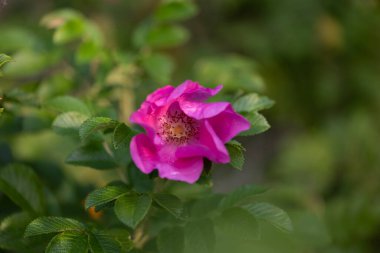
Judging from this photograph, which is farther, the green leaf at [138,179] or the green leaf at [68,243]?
the green leaf at [138,179]

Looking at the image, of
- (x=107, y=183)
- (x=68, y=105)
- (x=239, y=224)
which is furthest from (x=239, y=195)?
(x=68, y=105)

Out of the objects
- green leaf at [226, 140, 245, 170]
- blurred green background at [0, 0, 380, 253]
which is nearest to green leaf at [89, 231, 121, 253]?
green leaf at [226, 140, 245, 170]

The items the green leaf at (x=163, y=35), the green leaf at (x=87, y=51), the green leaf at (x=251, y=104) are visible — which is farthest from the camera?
the green leaf at (x=163, y=35)

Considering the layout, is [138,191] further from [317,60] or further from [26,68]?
[317,60]

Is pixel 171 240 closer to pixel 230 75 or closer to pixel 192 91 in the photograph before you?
pixel 192 91

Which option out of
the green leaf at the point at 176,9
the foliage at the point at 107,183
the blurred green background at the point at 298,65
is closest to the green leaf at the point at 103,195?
the foliage at the point at 107,183

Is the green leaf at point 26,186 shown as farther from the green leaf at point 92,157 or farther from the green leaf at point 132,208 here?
the green leaf at point 132,208
